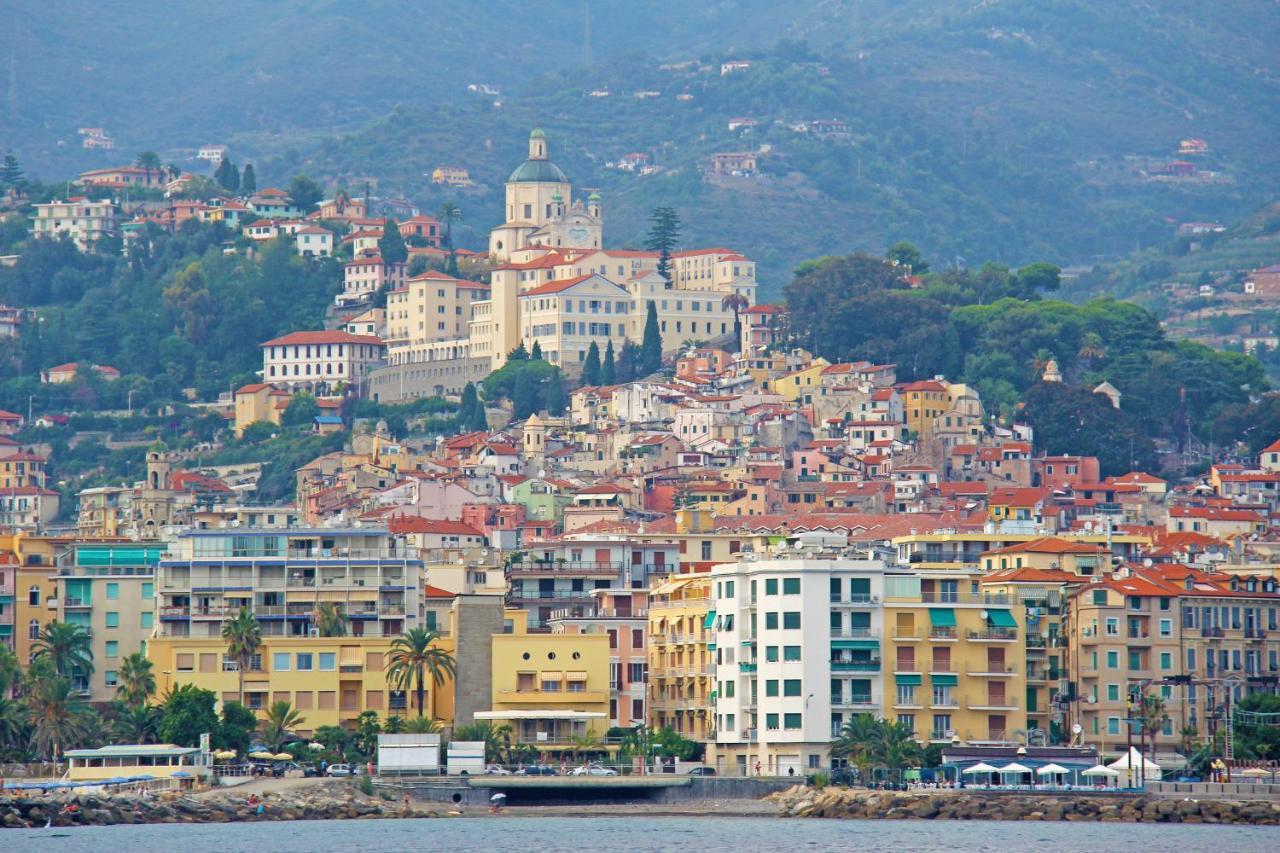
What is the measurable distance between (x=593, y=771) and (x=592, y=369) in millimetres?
97410

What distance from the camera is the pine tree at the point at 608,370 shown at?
18050 centimetres

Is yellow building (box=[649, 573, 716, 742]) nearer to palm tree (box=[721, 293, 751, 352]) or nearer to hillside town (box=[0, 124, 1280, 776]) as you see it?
hillside town (box=[0, 124, 1280, 776])

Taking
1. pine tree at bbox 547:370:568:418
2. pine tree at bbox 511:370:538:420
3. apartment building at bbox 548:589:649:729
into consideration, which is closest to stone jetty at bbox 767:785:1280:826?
apartment building at bbox 548:589:649:729

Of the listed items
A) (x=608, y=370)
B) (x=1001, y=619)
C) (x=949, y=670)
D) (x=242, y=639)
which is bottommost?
(x=949, y=670)

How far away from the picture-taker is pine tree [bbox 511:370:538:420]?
177 m

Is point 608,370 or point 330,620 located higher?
point 608,370

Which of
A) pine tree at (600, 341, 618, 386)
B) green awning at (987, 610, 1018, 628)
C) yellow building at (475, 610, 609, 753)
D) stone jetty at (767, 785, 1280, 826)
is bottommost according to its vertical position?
stone jetty at (767, 785, 1280, 826)

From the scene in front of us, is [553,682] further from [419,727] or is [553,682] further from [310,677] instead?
[310,677]

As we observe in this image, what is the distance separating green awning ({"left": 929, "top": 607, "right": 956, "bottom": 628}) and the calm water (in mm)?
7334

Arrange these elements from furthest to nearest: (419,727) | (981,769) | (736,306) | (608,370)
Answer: (736,306) < (608,370) < (419,727) < (981,769)

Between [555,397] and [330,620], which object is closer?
[330,620]

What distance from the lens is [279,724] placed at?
8756 cm

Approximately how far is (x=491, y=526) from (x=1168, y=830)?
62.8 meters

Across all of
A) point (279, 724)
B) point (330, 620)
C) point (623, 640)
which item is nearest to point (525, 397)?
point (623, 640)
